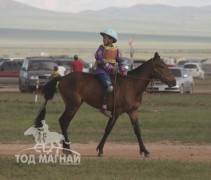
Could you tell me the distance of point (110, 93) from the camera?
18.8m

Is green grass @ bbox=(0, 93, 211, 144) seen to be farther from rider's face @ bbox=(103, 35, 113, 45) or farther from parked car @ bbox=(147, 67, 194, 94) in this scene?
parked car @ bbox=(147, 67, 194, 94)

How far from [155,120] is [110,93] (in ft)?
30.7

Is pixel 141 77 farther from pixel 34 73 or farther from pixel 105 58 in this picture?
pixel 34 73

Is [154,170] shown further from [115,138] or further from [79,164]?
[115,138]

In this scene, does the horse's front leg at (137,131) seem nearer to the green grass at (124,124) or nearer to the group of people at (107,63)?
the group of people at (107,63)

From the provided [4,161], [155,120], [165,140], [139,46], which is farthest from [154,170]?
[139,46]

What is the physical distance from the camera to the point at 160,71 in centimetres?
1948

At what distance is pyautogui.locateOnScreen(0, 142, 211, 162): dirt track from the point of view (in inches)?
739

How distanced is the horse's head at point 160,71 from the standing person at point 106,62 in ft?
2.52

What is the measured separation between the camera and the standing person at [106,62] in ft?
61.5

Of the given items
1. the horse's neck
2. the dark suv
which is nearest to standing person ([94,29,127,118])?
the horse's neck

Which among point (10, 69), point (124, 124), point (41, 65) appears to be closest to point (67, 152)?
point (124, 124)

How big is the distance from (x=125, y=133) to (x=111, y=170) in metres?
8.17

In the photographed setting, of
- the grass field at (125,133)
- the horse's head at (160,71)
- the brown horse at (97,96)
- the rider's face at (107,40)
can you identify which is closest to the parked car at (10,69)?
the grass field at (125,133)
